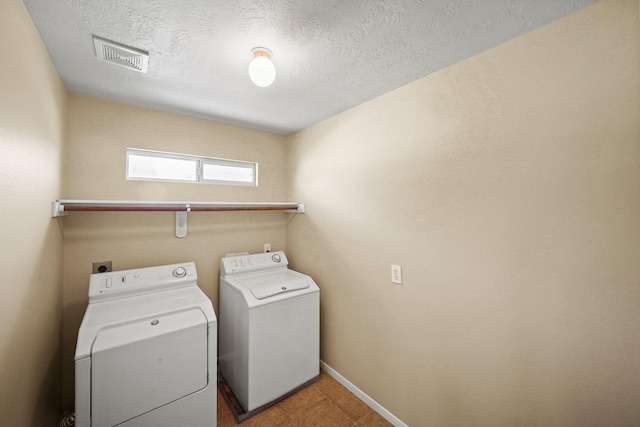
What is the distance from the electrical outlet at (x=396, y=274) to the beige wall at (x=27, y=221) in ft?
6.23

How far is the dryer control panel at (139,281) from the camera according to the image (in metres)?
1.70

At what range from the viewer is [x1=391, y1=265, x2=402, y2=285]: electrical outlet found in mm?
1754

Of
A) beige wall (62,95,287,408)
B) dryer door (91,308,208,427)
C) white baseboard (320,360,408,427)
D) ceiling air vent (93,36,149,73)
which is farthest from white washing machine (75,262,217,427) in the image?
ceiling air vent (93,36,149,73)

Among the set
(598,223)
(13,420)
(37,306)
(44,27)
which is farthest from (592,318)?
(44,27)

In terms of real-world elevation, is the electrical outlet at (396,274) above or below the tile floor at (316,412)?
above

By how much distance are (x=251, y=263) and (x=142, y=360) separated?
117 centimetres

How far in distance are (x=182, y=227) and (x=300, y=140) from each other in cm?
146

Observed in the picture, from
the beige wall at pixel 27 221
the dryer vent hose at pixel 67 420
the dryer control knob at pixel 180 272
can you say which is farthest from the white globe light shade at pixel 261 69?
the dryer vent hose at pixel 67 420

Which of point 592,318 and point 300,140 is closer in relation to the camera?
point 592,318

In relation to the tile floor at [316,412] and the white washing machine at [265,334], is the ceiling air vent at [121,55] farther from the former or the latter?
the tile floor at [316,412]

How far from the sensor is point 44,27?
3.78 ft

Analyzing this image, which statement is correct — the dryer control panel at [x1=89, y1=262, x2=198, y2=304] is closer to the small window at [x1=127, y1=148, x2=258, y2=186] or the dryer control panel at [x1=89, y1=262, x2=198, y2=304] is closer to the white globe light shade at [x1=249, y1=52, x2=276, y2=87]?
the small window at [x1=127, y1=148, x2=258, y2=186]

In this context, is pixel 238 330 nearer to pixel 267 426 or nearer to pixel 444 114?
pixel 267 426

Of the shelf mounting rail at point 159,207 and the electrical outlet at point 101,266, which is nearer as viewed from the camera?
the shelf mounting rail at point 159,207
